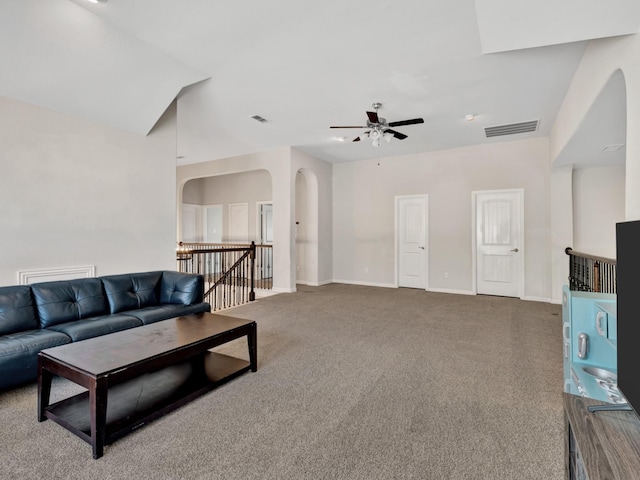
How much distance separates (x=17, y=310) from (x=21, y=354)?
0.65m

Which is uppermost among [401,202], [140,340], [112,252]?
[401,202]

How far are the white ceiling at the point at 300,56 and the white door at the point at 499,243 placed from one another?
5.73ft

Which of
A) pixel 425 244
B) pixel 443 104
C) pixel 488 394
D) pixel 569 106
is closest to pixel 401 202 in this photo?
pixel 425 244

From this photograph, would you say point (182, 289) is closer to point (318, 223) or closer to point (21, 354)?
point (21, 354)

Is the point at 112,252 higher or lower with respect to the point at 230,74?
lower

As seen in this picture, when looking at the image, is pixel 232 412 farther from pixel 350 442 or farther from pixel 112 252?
pixel 112 252

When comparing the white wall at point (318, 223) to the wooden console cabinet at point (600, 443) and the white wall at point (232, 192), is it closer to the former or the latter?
the white wall at point (232, 192)

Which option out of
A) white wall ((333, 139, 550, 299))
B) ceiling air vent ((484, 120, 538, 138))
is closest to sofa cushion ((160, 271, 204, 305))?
white wall ((333, 139, 550, 299))

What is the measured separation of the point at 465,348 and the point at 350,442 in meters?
2.05

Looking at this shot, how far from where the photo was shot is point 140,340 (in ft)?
7.86

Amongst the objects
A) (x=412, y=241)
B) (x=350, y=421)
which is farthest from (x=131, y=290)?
(x=412, y=241)

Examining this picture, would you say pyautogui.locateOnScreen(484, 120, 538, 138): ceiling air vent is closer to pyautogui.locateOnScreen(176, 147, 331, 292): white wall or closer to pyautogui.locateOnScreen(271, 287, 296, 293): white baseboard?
pyautogui.locateOnScreen(176, 147, 331, 292): white wall

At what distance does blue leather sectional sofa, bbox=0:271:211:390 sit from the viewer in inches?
97.3

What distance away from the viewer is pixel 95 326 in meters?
2.90
